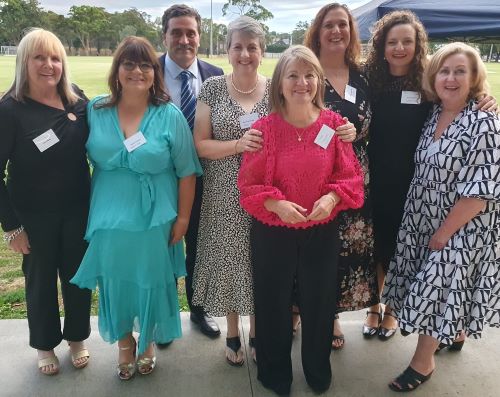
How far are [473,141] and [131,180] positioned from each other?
1.77m

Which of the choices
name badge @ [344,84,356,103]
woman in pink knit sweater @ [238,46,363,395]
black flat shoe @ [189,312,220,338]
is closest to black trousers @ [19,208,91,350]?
black flat shoe @ [189,312,220,338]

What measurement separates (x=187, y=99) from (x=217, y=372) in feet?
5.72

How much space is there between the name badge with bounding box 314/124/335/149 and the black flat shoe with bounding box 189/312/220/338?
1497 millimetres

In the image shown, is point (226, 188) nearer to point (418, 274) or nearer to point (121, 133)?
point (121, 133)

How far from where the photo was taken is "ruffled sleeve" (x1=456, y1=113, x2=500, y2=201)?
2.15 meters

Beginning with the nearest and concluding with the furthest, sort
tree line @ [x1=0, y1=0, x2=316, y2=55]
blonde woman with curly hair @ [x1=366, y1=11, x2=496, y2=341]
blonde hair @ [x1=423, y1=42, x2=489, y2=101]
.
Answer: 1. blonde hair @ [x1=423, y1=42, x2=489, y2=101]
2. blonde woman with curly hair @ [x1=366, y1=11, x2=496, y2=341]
3. tree line @ [x1=0, y1=0, x2=316, y2=55]

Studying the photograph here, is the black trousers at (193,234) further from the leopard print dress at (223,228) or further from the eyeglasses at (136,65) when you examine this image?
the eyeglasses at (136,65)

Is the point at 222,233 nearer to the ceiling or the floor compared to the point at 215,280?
nearer to the ceiling

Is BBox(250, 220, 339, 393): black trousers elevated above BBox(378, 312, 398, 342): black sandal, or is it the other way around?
BBox(250, 220, 339, 393): black trousers

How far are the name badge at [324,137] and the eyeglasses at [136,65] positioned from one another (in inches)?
37.2

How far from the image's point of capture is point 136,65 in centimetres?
223

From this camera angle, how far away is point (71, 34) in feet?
255

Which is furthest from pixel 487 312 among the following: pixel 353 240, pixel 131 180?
pixel 131 180

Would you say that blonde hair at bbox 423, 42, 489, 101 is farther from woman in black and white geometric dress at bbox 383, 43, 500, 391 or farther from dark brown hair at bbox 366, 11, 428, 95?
dark brown hair at bbox 366, 11, 428, 95
